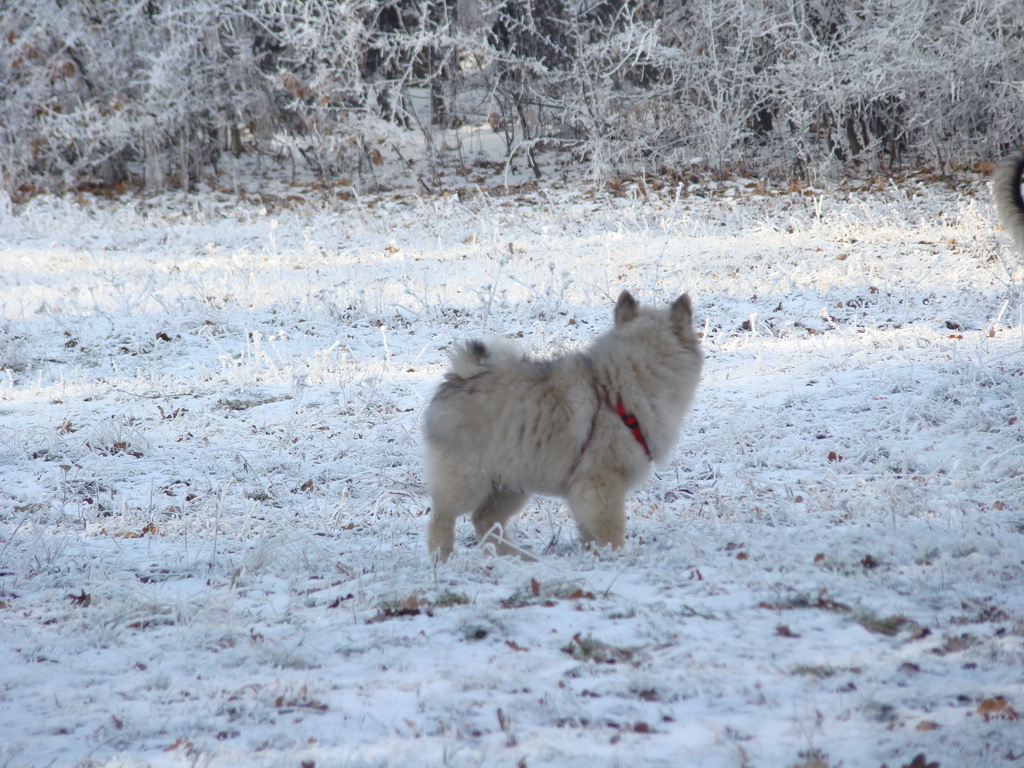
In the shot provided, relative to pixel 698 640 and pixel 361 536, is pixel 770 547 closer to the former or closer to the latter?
pixel 698 640

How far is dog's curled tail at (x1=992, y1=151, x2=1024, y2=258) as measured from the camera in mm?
6457

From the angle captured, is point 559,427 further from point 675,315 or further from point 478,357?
point 675,315

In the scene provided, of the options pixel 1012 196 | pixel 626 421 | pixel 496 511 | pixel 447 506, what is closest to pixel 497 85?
pixel 1012 196

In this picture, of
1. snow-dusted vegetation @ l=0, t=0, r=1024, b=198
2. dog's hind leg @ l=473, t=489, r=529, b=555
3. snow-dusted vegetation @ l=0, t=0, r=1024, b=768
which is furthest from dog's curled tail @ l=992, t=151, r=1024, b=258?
snow-dusted vegetation @ l=0, t=0, r=1024, b=198

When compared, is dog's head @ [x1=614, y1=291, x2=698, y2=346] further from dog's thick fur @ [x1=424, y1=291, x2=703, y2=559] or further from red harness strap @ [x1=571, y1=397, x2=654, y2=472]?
red harness strap @ [x1=571, y1=397, x2=654, y2=472]

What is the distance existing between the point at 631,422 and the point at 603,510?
52 cm

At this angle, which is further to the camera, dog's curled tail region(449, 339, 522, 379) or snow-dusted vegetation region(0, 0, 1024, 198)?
snow-dusted vegetation region(0, 0, 1024, 198)

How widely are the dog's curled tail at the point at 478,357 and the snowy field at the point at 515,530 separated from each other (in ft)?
3.52

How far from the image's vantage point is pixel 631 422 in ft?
15.3

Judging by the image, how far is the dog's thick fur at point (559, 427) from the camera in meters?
4.62

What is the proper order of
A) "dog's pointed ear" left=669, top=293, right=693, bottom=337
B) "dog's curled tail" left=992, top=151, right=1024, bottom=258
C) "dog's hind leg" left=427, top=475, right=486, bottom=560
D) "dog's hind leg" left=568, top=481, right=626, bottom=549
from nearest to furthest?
"dog's hind leg" left=568, top=481, right=626, bottom=549
"dog's hind leg" left=427, top=475, right=486, bottom=560
"dog's pointed ear" left=669, top=293, right=693, bottom=337
"dog's curled tail" left=992, top=151, right=1024, bottom=258

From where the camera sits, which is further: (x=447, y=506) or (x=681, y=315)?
(x=681, y=315)

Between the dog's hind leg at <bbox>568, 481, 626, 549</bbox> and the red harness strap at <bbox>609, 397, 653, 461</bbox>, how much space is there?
0.28 meters

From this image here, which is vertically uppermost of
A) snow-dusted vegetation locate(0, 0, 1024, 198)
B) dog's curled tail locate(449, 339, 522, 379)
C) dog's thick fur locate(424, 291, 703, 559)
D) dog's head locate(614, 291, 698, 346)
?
snow-dusted vegetation locate(0, 0, 1024, 198)
